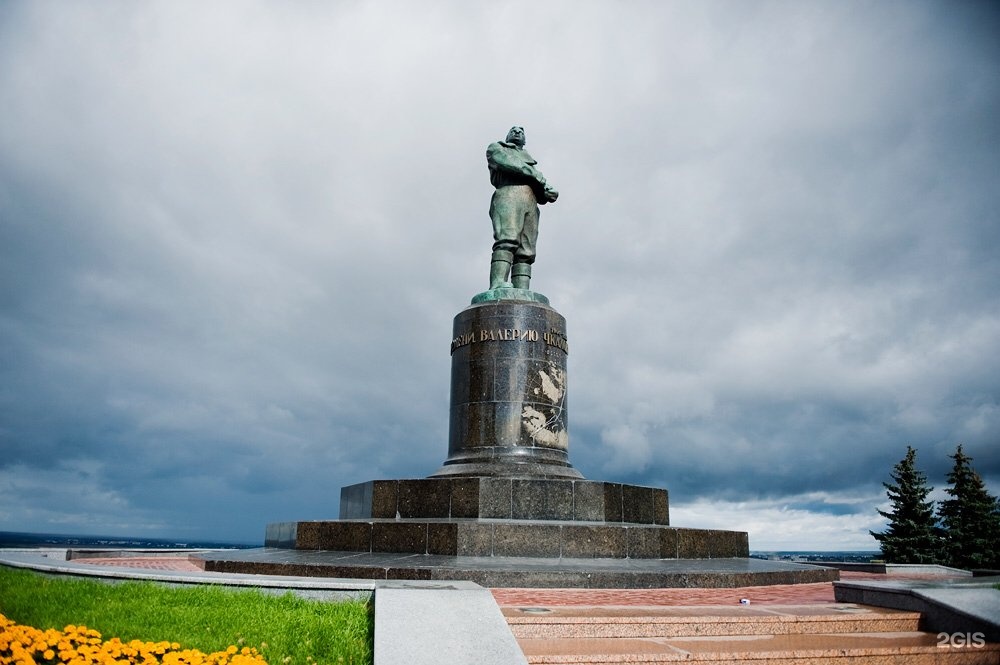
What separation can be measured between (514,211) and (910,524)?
2074 cm

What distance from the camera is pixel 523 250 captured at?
52.6 feet

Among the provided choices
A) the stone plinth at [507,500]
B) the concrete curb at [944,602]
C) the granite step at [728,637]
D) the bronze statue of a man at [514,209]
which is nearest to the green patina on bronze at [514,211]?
the bronze statue of a man at [514,209]

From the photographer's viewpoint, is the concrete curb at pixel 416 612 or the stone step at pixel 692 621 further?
the stone step at pixel 692 621

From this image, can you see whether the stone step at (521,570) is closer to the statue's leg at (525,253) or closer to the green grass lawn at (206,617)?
the green grass lawn at (206,617)

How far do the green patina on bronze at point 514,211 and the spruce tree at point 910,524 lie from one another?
1930 cm

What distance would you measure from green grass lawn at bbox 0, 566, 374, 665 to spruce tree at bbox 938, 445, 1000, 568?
27520mm

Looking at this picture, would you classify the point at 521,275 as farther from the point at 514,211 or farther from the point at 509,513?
the point at 509,513

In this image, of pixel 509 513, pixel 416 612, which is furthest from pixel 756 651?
pixel 509 513

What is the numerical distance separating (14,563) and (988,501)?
3029 cm

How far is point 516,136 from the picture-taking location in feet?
53.8

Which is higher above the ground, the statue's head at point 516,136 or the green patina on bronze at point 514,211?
the statue's head at point 516,136

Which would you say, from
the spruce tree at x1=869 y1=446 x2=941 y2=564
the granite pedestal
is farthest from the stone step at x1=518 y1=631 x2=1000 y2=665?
the spruce tree at x1=869 y1=446 x2=941 y2=564

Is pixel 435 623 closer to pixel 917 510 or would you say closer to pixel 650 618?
pixel 650 618

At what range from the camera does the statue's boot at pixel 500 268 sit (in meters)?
15.8
